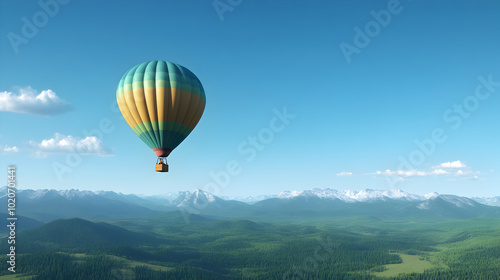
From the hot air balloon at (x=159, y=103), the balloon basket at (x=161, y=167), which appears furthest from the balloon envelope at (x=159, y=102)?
the balloon basket at (x=161, y=167)

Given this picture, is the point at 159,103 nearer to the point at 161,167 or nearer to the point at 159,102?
the point at 159,102

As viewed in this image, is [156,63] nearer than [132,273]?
Yes

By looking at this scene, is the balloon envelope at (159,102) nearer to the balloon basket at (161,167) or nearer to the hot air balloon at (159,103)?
the hot air balloon at (159,103)

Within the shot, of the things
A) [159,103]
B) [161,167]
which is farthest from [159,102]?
[161,167]

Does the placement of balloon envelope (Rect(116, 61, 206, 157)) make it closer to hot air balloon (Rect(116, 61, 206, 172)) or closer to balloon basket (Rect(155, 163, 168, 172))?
hot air balloon (Rect(116, 61, 206, 172))

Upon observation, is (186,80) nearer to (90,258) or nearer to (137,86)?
(137,86)

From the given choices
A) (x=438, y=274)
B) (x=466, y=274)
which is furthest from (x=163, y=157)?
(x=466, y=274)

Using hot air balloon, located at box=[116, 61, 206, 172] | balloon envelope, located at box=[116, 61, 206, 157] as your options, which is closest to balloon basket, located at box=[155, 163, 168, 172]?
hot air balloon, located at box=[116, 61, 206, 172]

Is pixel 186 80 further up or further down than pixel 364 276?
further up
